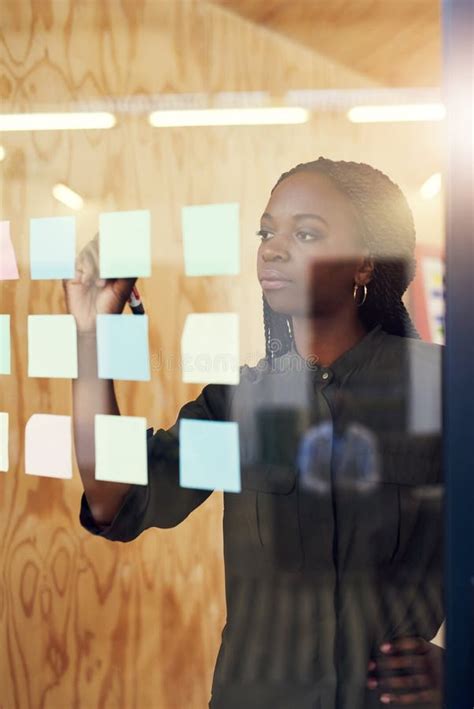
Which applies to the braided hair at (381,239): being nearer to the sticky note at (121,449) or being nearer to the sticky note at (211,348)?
the sticky note at (211,348)

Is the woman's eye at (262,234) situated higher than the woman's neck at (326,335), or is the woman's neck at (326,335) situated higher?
the woman's eye at (262,234)

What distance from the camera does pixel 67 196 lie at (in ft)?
5.10

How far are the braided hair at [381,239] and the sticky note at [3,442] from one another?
0.63 m

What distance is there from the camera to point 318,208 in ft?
4.45

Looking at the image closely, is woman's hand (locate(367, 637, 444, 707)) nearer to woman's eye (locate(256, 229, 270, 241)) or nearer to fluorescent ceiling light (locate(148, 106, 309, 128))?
woman's eye (locate(256, 229, 270, 241))

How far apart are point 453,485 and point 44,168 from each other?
42.4 inches

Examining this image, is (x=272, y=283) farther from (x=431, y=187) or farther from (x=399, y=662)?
(x=399, y=662)

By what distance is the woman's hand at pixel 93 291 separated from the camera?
1.50 meters

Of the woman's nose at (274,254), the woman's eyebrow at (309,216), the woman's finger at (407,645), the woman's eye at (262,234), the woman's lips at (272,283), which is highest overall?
the woman's eyebrow at (309,216)

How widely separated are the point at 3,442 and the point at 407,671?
92 centimetres

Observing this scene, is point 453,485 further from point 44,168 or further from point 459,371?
point 44,168

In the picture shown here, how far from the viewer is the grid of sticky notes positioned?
1439 millimetres

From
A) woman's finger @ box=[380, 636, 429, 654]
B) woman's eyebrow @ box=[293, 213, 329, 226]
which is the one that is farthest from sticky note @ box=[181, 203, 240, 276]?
woman's finger @ box=[380, 636, 429, 654]

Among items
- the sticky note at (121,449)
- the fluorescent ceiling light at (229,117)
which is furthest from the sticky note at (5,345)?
the fluorescent ceiling light at (229,117)
